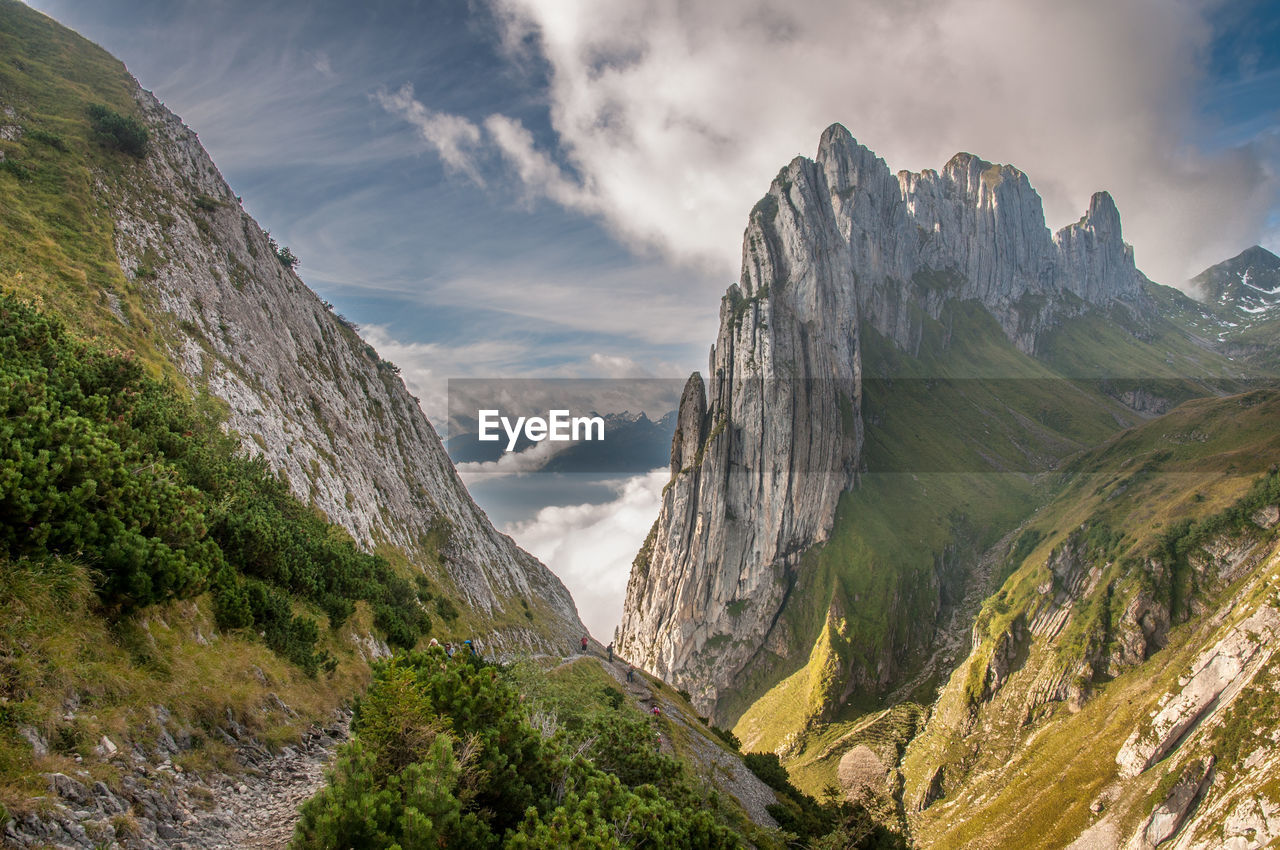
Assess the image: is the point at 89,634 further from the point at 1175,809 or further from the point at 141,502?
the point at 1175,809

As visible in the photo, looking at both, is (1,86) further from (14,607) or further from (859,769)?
(859,769)

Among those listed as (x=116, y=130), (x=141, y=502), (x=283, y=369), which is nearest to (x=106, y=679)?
(x=141, y=502)

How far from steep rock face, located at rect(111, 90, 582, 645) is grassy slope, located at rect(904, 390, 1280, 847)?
9749 cm

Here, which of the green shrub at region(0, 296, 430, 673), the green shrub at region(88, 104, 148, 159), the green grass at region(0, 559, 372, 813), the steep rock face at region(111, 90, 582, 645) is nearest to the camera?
the green grass at region(0, 559, 372, 813)

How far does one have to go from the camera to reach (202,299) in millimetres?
51250

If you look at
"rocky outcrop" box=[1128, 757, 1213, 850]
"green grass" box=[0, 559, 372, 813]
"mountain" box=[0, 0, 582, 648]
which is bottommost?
"rocky outcrop" box=[1128, 757, 1213, 850]

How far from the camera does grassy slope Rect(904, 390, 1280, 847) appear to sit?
107625 mm

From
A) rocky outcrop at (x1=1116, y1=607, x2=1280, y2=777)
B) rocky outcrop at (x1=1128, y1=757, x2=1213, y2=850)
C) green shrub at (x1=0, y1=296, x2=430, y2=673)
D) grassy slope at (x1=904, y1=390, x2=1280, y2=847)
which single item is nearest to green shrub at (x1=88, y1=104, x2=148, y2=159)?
green shrub at (x1=0, y1=296, x2=430, y2=673)

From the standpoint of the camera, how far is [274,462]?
4397 cm

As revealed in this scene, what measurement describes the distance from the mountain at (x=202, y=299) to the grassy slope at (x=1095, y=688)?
97.2m

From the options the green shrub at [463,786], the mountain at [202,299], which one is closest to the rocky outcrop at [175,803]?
the green shrub at [463,786]

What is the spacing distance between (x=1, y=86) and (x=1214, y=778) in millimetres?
175025

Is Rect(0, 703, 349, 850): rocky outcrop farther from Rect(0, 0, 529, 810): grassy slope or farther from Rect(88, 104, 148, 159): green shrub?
Rect(88, 104, 148, 159): green shrub

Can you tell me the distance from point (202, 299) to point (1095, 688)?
177474 millimetres
